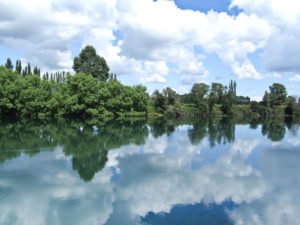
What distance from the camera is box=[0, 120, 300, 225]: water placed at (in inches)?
416

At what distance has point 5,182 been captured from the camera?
1411cm

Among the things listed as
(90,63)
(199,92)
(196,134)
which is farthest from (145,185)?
(199,92)

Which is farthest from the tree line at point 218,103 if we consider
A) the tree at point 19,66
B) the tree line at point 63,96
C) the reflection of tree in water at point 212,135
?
the reflection of tree in water at point 212,135

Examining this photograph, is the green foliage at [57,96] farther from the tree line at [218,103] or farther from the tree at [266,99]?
the tree at [266,99]

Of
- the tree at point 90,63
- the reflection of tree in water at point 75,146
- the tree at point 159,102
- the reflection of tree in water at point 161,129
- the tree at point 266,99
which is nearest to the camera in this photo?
the reflection of tree in water at point 75,146

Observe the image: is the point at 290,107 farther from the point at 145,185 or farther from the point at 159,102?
the point at 145,185

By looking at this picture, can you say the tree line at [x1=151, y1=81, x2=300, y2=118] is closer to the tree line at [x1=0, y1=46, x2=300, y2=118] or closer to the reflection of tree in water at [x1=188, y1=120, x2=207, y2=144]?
the tree line at [x1=0, y1=46, x2=300, y2=118]

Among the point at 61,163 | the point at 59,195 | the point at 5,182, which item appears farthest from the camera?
the point at 61,163

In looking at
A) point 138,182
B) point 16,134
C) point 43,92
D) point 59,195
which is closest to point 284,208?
point 138,182

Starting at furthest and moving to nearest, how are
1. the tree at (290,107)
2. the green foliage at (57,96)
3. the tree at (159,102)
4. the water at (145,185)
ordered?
the tree at (290,107)
the tree at (159,102)
the green foliage at (57,96)
the water at (145,185)

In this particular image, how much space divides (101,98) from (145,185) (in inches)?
2058

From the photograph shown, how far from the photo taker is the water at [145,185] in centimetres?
1057

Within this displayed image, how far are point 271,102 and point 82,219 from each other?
320 ft

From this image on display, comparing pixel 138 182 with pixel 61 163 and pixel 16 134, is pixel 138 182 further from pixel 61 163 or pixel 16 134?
pixel 16 134
